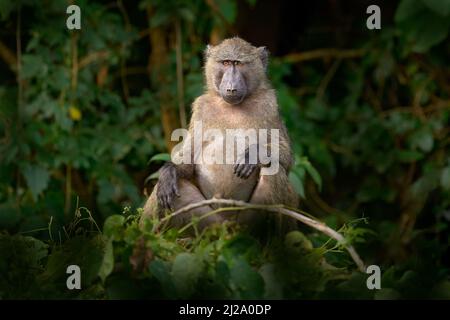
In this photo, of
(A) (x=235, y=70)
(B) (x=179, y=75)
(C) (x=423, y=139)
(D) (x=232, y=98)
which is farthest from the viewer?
(C) (x=423, y=139)

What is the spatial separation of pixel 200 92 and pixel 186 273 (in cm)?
529

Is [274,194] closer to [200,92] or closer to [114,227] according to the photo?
[114,227]

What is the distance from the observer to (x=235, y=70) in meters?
4.82

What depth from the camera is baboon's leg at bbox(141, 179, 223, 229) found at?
14.4 ft

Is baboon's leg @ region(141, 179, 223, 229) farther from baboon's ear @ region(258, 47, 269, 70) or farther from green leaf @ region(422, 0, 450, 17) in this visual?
green leaf @ region(422, 0, 450, 17)

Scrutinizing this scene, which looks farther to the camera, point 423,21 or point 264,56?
point 423,21

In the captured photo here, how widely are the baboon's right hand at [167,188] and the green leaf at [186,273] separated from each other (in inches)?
77.1

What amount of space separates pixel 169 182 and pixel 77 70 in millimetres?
3512

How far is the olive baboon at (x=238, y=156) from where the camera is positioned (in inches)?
175

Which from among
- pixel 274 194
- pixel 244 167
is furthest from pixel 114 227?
pixel 274 194

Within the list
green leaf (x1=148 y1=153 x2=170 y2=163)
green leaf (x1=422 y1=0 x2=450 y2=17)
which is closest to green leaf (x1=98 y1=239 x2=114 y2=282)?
green leaf (x1=148 y1=153 x2=170 y2=163)

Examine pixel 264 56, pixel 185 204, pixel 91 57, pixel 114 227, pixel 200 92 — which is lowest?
pixel 114 227

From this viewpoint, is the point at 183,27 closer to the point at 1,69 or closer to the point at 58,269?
the point at 1,69
